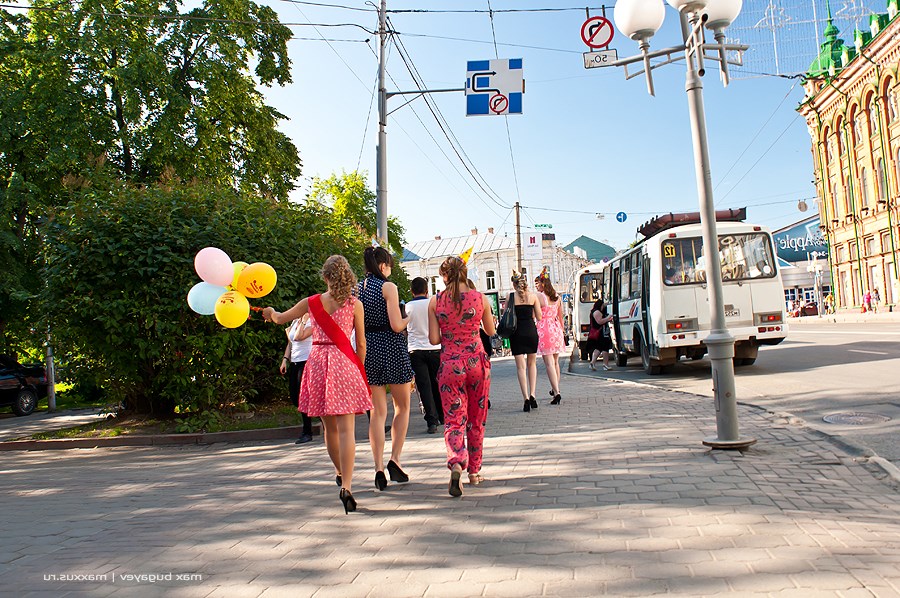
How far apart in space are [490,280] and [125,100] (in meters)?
58.9

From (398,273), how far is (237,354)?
16611mm

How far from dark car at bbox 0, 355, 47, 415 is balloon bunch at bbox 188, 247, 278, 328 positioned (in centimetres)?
1567

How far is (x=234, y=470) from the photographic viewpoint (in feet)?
24.1

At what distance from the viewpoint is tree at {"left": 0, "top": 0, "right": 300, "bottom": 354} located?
64.3 ft

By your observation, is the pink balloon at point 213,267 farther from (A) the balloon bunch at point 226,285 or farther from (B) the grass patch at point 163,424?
(B) the grass patch at point 163,424

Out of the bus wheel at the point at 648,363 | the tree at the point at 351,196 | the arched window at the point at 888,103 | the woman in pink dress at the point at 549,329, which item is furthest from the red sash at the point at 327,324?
the arched window at the point at 888,103

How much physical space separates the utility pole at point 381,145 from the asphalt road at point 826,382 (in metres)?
6.06

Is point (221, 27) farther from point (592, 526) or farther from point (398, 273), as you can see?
point (592, 526)

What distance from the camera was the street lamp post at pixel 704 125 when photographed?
6.07 m

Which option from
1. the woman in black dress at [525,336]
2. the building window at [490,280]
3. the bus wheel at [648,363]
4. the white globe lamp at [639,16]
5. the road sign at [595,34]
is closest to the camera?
the white globe lamp at [639,16]

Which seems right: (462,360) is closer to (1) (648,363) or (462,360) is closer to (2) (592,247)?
(1) (648,363)

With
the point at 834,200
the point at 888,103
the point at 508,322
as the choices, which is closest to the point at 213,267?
the point at 508,322

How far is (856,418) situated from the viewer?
745 centimetres

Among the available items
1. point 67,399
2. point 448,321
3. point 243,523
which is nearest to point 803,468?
point 448,321
